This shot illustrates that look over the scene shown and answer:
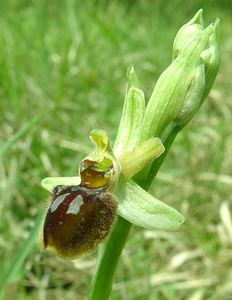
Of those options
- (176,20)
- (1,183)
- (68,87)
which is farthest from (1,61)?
(176,20)

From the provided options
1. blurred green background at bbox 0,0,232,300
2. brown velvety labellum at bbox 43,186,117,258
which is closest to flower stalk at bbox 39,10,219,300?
brown velvety labellum at bbox 43,186,117,258

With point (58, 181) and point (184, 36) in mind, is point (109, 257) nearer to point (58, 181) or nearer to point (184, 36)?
point (58, 181)

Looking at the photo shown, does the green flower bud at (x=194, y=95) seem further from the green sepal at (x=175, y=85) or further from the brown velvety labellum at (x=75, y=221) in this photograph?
the brown velvety labellum at (x=75, y=221)

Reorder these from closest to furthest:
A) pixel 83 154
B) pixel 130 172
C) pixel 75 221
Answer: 1. pixel 75 221
2. pixel 130 172
3. pixel 83 154

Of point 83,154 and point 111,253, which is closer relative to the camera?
point 111,253

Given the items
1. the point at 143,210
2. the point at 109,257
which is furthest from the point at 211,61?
the point at 109,257

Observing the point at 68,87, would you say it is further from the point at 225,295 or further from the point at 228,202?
the point at 225,295
